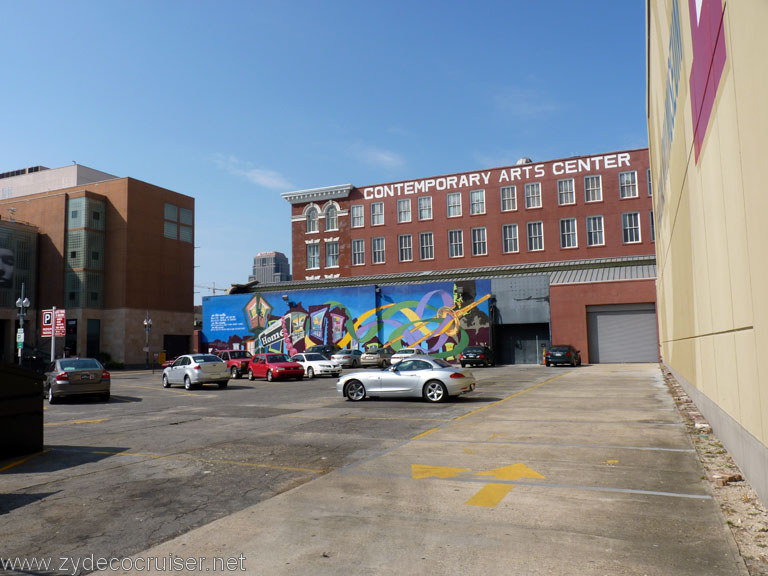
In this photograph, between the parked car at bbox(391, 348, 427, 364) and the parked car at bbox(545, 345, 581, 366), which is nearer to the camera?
the parked car at bbox(545, 345, 581, 366)

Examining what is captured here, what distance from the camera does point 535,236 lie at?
52.0 meters

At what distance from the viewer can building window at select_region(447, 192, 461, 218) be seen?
54.9 metres

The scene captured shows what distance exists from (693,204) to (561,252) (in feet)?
134

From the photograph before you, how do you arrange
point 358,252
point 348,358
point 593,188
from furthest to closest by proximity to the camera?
point 358,252 → point 593,188 → point 348,358

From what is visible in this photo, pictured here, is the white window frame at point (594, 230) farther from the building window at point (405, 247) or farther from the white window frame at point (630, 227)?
the building window at point (405, 247)

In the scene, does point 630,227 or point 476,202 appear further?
point 476,202

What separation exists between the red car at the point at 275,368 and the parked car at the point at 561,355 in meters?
17.5

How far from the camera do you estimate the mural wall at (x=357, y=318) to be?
152 ft

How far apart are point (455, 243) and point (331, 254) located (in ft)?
43.9

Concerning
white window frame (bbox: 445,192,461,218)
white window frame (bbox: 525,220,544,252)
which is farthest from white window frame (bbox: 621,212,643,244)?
white window frame (bbox: 445,192,461,218)

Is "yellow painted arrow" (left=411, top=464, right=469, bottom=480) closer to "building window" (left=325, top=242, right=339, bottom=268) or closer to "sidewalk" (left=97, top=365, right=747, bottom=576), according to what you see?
"sidewalk" (left=97, top=365, right=747, bottom=576)

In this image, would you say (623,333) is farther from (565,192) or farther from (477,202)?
(477,202)

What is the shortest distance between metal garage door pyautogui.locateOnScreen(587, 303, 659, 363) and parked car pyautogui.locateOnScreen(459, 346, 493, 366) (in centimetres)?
811

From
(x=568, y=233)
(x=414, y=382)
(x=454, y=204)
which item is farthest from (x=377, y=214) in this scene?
(x=414, y=382)
